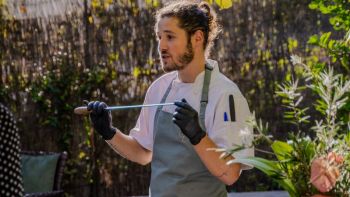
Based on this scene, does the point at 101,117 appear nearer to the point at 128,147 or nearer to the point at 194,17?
the point at 128,147

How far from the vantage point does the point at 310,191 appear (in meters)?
1.78

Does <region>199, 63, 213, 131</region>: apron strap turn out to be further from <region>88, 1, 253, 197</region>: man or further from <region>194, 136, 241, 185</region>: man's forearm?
<region>194, 136, 241, 185</region>: man's forearm

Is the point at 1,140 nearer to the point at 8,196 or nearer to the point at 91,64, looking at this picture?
the point at 8,196

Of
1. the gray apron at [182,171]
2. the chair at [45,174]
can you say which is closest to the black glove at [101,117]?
the gray apron at [182,171]

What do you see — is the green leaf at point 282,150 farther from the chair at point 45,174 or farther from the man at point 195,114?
the chair at point 45,174

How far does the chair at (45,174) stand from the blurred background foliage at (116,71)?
4.54 feet

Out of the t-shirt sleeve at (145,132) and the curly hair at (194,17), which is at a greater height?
the curly hair at (194,17)

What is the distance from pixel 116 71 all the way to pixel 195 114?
3.91 meters

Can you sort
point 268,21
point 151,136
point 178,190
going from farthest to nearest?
point 268,21
point 151,136
point 178,190

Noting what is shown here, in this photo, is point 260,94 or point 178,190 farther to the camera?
point 260,94

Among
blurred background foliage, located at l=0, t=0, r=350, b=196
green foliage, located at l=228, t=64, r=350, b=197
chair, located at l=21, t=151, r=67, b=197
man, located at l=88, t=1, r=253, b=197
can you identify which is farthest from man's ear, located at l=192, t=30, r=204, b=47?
blurred background foliage, located at l=0, t=0, r=350, b=196

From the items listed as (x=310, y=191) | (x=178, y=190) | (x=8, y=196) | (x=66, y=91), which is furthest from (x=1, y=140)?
(x=66, y=91)

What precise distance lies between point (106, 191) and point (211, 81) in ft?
12.3

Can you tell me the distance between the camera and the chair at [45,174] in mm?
4867
